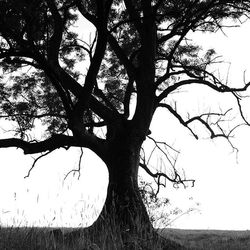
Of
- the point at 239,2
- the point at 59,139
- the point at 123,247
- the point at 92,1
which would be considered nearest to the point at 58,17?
the point at 92,1

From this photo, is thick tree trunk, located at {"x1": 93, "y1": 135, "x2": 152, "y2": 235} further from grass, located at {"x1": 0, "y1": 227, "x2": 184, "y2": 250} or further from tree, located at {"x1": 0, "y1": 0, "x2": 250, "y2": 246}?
grass, located at {"x1": 0, "y1": 227, "x2": 184, "y2": 250}

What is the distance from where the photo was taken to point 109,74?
14789mm

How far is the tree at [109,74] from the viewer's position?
30.2ft

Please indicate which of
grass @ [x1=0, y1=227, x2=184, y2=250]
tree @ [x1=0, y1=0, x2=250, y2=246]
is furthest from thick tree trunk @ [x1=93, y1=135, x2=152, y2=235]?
grass @ [x1=0, y1=227, x2=184, y2=250]

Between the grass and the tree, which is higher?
the tree

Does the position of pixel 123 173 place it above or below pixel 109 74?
below

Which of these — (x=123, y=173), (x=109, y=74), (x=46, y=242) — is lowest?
(x=46, y=242)

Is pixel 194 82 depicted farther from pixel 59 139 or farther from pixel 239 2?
pixel 59 139

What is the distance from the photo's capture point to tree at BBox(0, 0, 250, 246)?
920cm

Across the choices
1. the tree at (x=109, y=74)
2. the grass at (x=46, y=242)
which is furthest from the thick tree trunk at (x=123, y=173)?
the grass at (x=46, y=242)

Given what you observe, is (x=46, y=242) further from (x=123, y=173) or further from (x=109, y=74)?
(x=109, y=74)

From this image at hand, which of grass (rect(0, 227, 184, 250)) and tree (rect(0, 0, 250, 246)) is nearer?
grass (rect(0, 227, 184, 250))

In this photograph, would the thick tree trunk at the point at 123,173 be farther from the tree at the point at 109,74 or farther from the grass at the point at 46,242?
the grass at the point at 46,242

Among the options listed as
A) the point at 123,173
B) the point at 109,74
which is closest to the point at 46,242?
the point at 123,173
